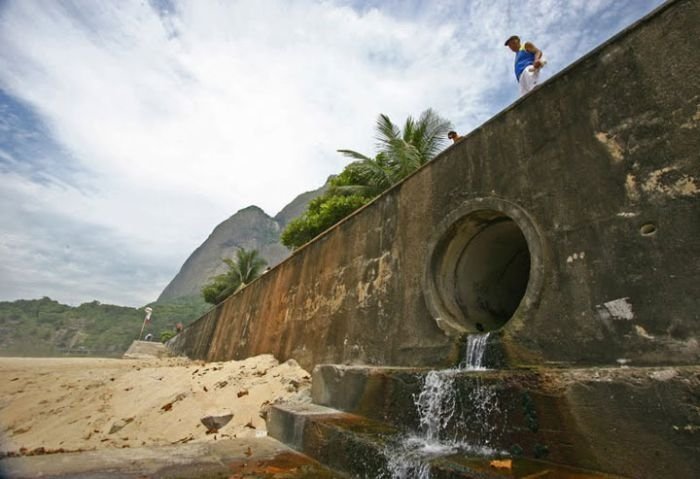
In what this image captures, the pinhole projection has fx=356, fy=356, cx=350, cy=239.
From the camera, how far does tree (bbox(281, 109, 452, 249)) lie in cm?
1430

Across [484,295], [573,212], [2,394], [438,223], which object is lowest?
[2,394]

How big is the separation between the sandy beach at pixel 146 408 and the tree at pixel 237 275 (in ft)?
89.2

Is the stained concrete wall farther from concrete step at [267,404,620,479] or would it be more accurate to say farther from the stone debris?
the stone debris

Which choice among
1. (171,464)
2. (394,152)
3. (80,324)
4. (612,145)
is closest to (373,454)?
(171,464)

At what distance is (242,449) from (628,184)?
3.78 metres

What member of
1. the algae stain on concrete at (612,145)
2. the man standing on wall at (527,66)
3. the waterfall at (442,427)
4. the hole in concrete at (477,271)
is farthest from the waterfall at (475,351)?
the man standing on wall at (527,66)

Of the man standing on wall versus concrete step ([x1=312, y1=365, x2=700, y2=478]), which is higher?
the man standing on wall

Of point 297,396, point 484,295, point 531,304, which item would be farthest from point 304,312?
point 531,304

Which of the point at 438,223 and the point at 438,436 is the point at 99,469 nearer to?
the point at 438,436

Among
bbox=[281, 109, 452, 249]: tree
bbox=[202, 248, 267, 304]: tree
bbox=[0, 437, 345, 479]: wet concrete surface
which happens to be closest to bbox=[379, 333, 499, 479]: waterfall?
bbox=[0, 437, 345, 479]: wet concrete surface

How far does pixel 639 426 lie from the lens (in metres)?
1.73

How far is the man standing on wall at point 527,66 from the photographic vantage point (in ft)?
16.5

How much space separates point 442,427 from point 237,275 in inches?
1358

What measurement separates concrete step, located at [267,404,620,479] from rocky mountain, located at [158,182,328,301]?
113326mm
